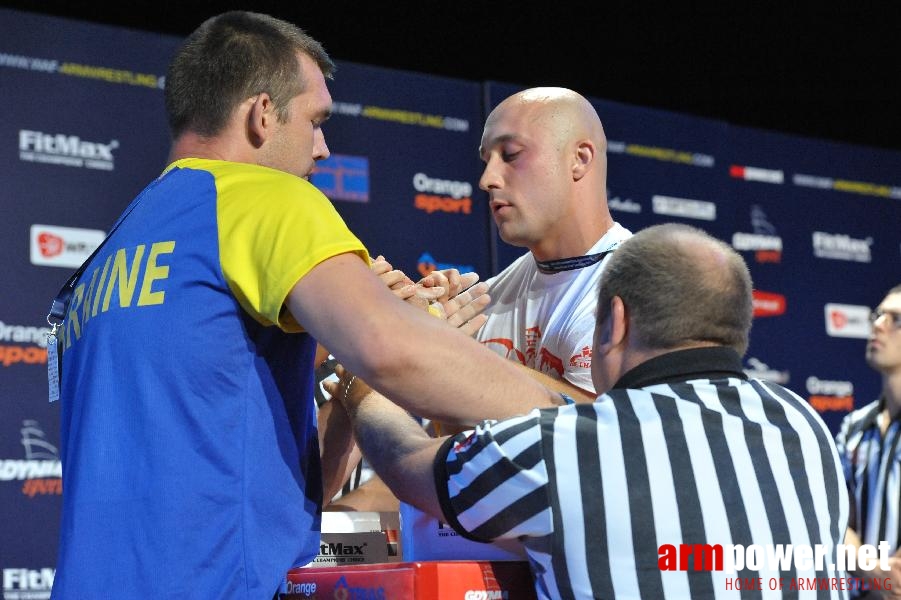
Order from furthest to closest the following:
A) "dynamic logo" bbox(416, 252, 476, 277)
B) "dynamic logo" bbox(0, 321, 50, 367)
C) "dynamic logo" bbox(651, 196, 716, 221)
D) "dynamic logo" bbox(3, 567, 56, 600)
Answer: "dynamic logo" bbox(651, 196, 716, 221), "dynamic logo" bbox(416, 252, 476, 277), "dynamic logo" bbox(0, 321, 50, 367), "dynamic logo" bbox(3, 567, 56, 600)

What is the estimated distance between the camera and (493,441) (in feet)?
4.39

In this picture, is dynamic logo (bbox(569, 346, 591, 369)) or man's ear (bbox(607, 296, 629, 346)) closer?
man's ear (bbox(607, 296, 629, 346))

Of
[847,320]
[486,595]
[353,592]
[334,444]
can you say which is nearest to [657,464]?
[486,595]

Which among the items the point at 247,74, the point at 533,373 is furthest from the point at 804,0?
the point at 247,74

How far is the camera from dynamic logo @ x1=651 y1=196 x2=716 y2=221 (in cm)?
525

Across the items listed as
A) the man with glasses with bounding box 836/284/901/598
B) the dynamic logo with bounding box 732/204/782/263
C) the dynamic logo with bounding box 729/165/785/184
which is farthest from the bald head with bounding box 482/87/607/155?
the dynamic logo with bounding box 729/165/785/184

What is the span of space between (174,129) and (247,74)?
149 millimetres

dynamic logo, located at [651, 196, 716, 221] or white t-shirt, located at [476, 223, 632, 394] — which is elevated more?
dynamic logo, located at [651, 196, 716, 221]

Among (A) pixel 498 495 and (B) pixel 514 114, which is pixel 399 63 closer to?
(B) pixel 514 114

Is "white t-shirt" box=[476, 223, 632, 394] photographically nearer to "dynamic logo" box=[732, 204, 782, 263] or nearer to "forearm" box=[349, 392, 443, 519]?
"forearm" box=[349, 392, 443, 519]

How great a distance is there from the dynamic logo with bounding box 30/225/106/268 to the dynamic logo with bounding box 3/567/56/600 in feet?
3.41

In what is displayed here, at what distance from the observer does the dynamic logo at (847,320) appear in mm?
5652

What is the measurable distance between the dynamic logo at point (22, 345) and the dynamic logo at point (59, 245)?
0.24 m

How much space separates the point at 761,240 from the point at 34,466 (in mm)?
3569
